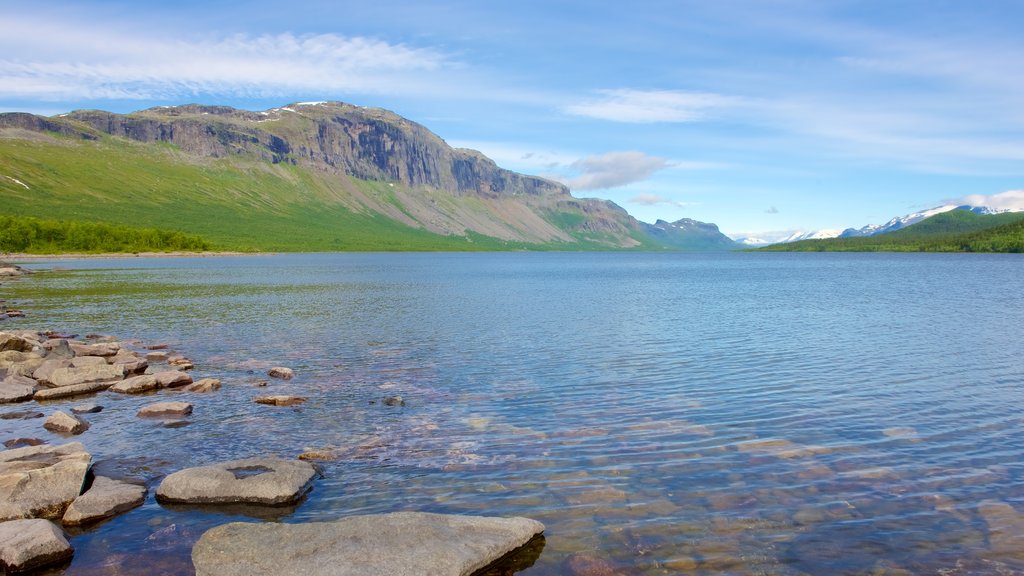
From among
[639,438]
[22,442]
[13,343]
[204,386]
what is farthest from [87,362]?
[639,438]

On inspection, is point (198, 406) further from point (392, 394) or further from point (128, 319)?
point (128, 319)

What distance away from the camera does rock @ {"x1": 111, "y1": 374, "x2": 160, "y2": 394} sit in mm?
26797

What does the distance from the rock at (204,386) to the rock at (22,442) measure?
7.40 m

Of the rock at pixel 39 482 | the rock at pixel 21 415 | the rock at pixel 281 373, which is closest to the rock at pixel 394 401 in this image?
the rock at pixel 281 373

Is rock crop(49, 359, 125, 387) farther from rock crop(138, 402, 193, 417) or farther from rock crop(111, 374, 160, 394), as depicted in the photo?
rock crop(138, 402, 193, 417)

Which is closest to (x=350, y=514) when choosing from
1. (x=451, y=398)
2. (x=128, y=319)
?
(x=451, y=398)

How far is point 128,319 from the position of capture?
2135 inches

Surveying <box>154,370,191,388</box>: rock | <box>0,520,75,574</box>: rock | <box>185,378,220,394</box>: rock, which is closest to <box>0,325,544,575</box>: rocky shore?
<box>0,520,75,574</box>: rock

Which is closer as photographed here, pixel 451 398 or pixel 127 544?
pixel 127 544

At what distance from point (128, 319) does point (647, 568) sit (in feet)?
178

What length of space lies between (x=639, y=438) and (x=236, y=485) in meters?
11.5

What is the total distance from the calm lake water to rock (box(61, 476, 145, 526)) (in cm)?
44

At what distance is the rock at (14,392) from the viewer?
2514cm

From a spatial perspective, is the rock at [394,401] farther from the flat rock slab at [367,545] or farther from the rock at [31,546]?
the rock at [31,546]
